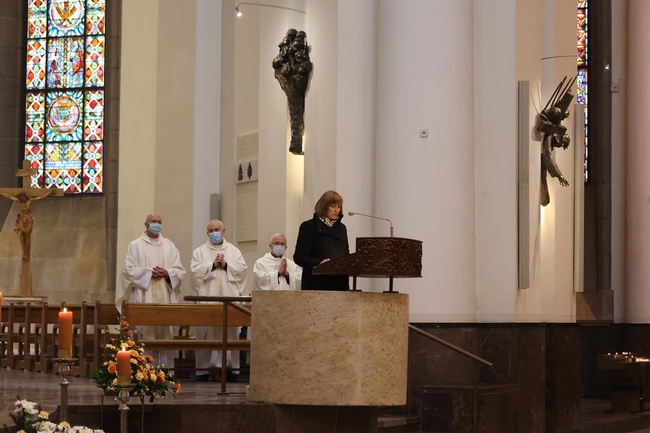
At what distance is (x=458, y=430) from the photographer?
12.3 metres

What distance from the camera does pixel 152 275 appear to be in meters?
14.9

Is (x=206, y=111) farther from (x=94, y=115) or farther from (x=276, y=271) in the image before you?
(x=94, y=115)

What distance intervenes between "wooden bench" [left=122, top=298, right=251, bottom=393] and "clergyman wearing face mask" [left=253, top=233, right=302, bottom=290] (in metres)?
1.30

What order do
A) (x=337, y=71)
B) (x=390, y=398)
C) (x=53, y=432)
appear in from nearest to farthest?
(x=53, y=432), (x=390, y=398), (x=337, y=71)

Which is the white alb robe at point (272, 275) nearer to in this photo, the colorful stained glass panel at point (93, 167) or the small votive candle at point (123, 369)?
the small votive candle at point (123, 369)

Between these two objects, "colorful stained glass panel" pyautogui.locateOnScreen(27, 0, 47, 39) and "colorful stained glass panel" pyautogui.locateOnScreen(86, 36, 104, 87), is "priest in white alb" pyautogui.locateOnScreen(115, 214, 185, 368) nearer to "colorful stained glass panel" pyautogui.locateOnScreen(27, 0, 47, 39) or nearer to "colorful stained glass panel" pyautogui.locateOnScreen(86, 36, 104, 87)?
"colorful stained glass panel" pyautogui.locateOnScreen(86, 36, 104, 87)

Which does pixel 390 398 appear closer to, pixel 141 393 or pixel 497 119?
pixel 141 393

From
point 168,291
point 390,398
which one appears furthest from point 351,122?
point 390,398

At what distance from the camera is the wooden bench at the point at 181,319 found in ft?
40.8

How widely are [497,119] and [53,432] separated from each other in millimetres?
9599

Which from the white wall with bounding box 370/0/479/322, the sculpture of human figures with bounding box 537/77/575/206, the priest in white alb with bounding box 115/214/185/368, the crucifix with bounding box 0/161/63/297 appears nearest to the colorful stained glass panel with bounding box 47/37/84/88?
the crucifix with bounding box 0/161/63/297

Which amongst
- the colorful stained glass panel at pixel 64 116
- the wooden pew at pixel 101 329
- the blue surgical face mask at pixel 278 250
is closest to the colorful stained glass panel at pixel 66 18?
the colorful stained glass panel at pixel 64 116

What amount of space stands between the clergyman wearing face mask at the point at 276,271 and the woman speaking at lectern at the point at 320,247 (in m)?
4.32

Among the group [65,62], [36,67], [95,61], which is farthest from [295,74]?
[36,67]
